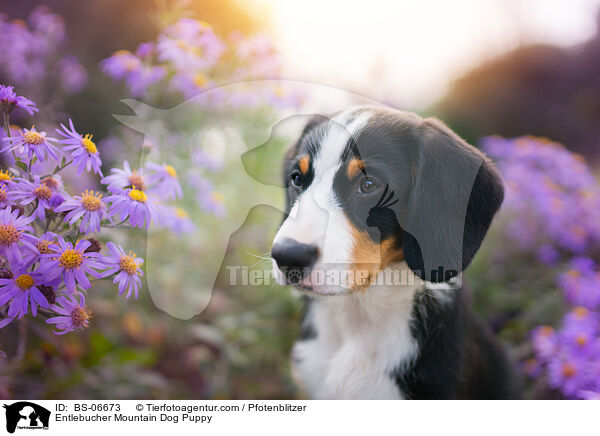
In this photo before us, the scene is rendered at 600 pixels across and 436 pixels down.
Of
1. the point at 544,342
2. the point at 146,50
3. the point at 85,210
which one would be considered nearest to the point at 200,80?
the point at 146,50

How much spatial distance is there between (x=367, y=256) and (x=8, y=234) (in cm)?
111

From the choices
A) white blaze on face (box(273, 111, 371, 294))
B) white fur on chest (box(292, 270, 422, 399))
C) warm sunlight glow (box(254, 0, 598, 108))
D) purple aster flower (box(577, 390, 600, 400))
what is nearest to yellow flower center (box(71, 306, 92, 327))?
white blaze on face (box(273, 111, 371, 294))

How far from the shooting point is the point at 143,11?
212 cm

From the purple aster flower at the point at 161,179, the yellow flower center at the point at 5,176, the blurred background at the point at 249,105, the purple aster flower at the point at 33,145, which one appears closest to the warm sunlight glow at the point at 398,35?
the blurred background at the point at 249,105

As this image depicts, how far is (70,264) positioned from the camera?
127cm

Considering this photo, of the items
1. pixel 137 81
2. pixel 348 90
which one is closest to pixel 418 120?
pixel 348 90

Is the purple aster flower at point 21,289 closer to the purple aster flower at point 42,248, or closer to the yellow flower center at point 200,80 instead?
the purple aster flower at point 42,248

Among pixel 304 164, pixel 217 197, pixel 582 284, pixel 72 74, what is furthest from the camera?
pixel 582 284

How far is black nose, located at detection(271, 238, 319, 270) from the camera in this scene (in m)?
1.34

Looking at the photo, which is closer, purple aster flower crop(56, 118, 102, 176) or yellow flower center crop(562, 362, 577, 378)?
purple aster flower crop(56, 118, 102, 176)

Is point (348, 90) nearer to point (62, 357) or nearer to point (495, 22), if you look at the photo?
point (495, 22)

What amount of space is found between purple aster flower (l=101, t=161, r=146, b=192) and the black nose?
566 millimetres

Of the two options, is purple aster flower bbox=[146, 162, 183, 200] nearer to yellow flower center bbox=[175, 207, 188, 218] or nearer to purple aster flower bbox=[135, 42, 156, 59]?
yellow flower center bbox=[175, 207, 188, 218]
